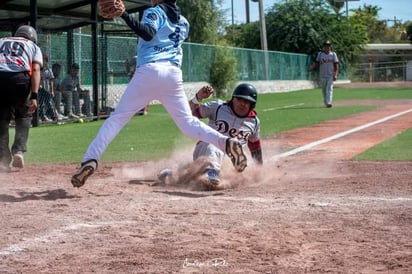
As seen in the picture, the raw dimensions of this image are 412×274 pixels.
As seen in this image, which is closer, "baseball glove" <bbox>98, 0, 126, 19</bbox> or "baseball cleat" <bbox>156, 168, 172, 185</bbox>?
"baseball glove" <bbox>98, 0, 126, 19</bbox>

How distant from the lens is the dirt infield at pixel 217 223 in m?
4.45

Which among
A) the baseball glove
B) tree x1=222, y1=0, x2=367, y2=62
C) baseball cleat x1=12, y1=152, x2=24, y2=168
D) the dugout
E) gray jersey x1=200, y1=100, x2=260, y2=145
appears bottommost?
baseball cleat x1=12, y1=152, x2=24, y2=168

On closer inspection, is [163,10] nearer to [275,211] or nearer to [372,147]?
[275,211]

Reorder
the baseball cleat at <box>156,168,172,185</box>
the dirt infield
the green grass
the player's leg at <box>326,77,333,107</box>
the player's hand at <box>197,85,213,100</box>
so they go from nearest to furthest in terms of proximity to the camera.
Answer: the dirt infield < the baseball cleat at <box>156,168,172,185</box> < the player's hand at <box>197,85,213,100</box> < the green grass < the player's leg at <box>326,77,333,107</box>

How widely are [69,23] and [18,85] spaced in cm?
1201

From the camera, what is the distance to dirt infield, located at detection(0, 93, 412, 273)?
4449 mm

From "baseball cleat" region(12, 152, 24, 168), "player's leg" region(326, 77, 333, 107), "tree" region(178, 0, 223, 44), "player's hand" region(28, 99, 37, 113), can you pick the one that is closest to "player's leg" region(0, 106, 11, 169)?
"baseball cleat" region(12, 152, 24, 168)

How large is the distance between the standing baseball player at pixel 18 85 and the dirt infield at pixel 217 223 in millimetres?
551

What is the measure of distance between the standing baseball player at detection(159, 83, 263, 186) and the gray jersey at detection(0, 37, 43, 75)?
240 centimetres

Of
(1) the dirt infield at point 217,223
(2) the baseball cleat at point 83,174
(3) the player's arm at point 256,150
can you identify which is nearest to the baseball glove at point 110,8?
(2) the baseball cleat at point 83,174

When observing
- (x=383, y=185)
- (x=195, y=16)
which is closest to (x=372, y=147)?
(x=383, y=185)

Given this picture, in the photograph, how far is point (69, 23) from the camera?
20.8m

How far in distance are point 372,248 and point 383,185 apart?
9.27ft

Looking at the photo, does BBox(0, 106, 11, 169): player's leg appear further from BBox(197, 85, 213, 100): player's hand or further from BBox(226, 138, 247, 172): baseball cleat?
BBox(226, 138, 247, 172): baseball cleat
